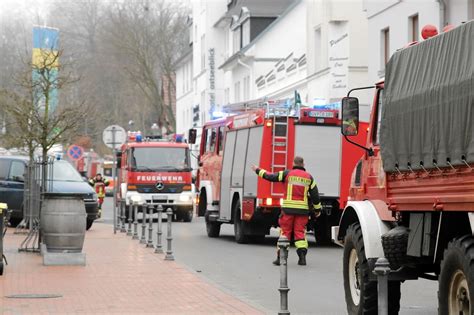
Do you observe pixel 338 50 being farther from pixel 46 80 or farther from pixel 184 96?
pixel 184 96

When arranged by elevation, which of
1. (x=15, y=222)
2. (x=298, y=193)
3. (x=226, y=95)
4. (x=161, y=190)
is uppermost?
(x=226, y=95)

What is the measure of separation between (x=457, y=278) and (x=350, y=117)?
320cm

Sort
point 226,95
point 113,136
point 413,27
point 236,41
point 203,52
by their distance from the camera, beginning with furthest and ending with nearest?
point 203,52 < point 226,95 < point 236,41 < point 413,27 < point 113,136

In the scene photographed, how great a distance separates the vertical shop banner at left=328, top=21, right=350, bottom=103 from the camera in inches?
1574

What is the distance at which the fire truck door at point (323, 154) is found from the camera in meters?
22.2

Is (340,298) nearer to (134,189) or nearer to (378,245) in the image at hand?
(378,245)

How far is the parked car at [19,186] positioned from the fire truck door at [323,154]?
7671mm

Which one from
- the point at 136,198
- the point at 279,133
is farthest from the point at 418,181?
the point at 136,198

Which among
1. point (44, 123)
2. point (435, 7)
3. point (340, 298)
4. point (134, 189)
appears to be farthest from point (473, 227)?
point (134, 189)

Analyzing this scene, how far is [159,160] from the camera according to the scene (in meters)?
34.1

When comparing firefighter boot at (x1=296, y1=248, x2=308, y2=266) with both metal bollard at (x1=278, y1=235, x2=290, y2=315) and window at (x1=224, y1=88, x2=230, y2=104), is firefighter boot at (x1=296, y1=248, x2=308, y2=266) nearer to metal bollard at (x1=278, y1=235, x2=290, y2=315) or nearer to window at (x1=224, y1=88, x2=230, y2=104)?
metal bollard at (x1=278, y1=235, x2=290, y2=315)

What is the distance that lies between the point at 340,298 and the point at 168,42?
2734 inches

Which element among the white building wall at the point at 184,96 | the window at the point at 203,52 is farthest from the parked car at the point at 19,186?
the white building wall at the point at 184,96

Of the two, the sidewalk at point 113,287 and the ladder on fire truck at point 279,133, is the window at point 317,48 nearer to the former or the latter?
the ladder on fire truck at point 279,133
